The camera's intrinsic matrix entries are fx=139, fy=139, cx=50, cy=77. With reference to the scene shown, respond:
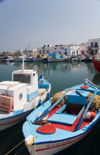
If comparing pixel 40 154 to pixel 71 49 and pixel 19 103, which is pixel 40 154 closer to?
pixel 19 103

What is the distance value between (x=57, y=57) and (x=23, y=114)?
55.1 metres

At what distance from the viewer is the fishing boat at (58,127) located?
5.36 m

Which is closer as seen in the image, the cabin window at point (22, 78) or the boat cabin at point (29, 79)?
the boat cabin at point (29, 79)

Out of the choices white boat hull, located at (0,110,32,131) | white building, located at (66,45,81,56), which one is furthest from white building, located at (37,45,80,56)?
white boat hull, located at (0,110,32,131)

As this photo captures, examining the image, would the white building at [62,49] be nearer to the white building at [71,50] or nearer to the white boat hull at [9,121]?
the white building at [71,50]

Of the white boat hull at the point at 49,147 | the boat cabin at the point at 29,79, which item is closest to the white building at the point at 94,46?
the boat cabin at the point at 29,79

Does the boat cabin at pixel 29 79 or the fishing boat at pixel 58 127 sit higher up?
the boat cabin at pixel 29 79

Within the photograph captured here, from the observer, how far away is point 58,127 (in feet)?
21.9

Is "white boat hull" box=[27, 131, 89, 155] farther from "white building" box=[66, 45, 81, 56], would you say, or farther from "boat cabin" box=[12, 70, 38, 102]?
"white building" box=[66, 45, 81, 56]

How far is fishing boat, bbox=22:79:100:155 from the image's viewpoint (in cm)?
536

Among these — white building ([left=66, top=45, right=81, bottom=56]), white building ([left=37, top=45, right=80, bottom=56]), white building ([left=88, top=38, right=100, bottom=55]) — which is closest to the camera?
white building ([left=88, top=38, right=100, bottom=55])

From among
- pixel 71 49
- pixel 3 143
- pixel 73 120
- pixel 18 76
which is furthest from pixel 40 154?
pixel 71 49

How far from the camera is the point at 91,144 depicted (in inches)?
285

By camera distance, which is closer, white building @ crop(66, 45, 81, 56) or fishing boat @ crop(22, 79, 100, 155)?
fishing boat @ crop(22, 79, 100, 155)
